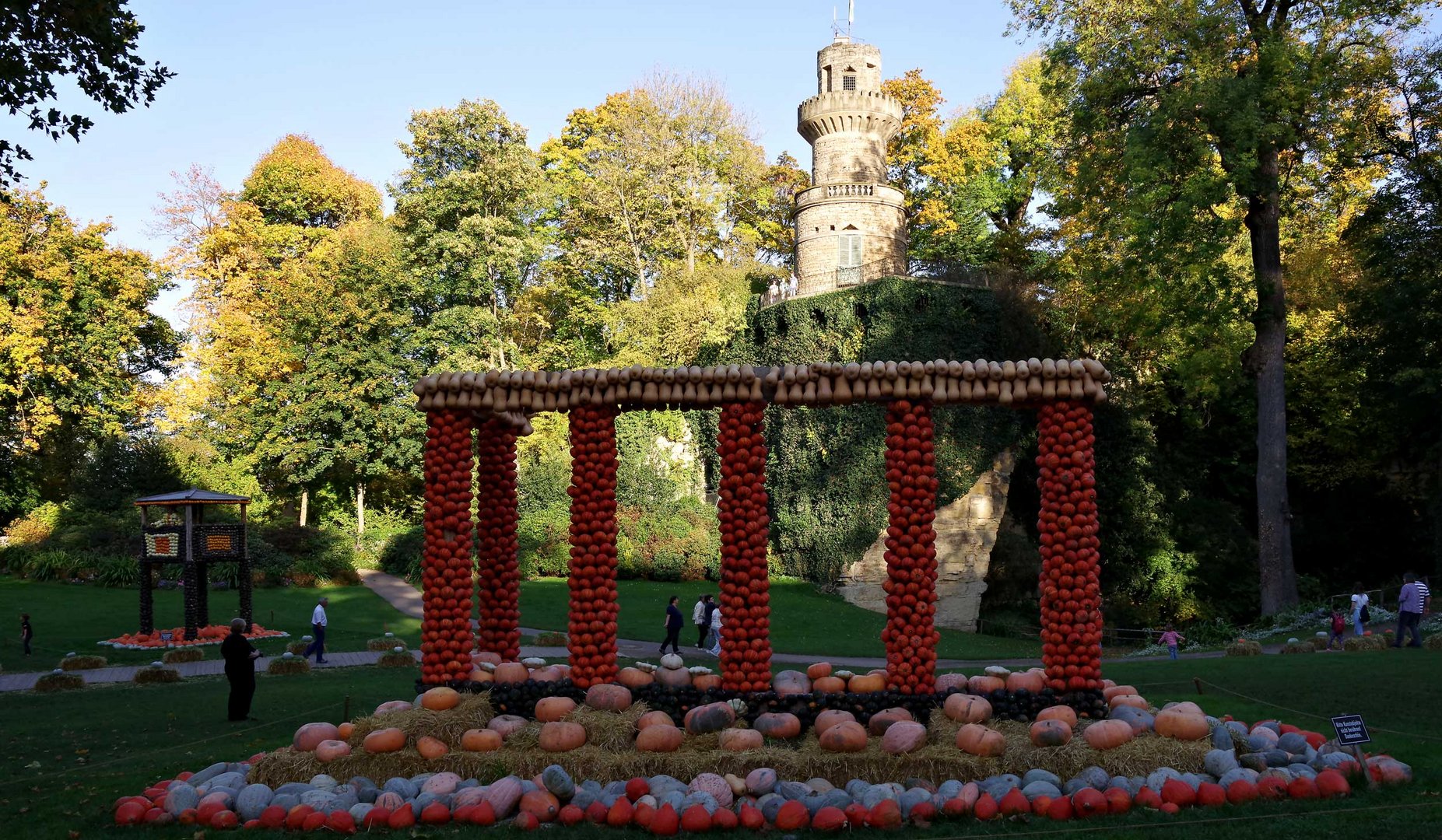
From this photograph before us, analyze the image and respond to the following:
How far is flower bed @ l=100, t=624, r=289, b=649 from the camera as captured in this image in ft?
75.8

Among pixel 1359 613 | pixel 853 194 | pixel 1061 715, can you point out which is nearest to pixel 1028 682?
pixel 1061 715

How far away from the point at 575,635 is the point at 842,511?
25.2m

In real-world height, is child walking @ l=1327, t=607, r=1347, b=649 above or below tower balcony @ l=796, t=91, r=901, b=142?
below

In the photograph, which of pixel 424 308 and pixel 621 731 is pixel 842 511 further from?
pixel 621 731

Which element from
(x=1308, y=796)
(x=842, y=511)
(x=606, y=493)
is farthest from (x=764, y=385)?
(x=842, y=511)

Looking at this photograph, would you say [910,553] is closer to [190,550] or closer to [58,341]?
[190,550]

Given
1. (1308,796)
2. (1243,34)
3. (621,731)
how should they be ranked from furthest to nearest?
→ (1243,34) → (621,731) → (1308,796)

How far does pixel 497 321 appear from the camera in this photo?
46812 mm

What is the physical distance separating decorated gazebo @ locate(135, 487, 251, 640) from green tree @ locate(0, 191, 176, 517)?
709 inches

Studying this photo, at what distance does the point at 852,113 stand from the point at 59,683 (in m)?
36.6

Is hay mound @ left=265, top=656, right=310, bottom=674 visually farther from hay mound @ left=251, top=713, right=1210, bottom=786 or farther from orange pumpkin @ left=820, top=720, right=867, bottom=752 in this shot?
orange pumpkin @ left=820, top=720, right=867, bottom=752

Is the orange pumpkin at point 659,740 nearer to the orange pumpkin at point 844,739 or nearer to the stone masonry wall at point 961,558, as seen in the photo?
the orange pumpkin at point 844,739

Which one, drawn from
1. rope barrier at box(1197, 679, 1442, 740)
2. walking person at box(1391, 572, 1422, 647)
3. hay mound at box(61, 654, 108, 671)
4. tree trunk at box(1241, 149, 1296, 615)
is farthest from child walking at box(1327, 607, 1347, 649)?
hay mound at box(61, 654, 108, 671)

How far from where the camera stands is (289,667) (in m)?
19.8
